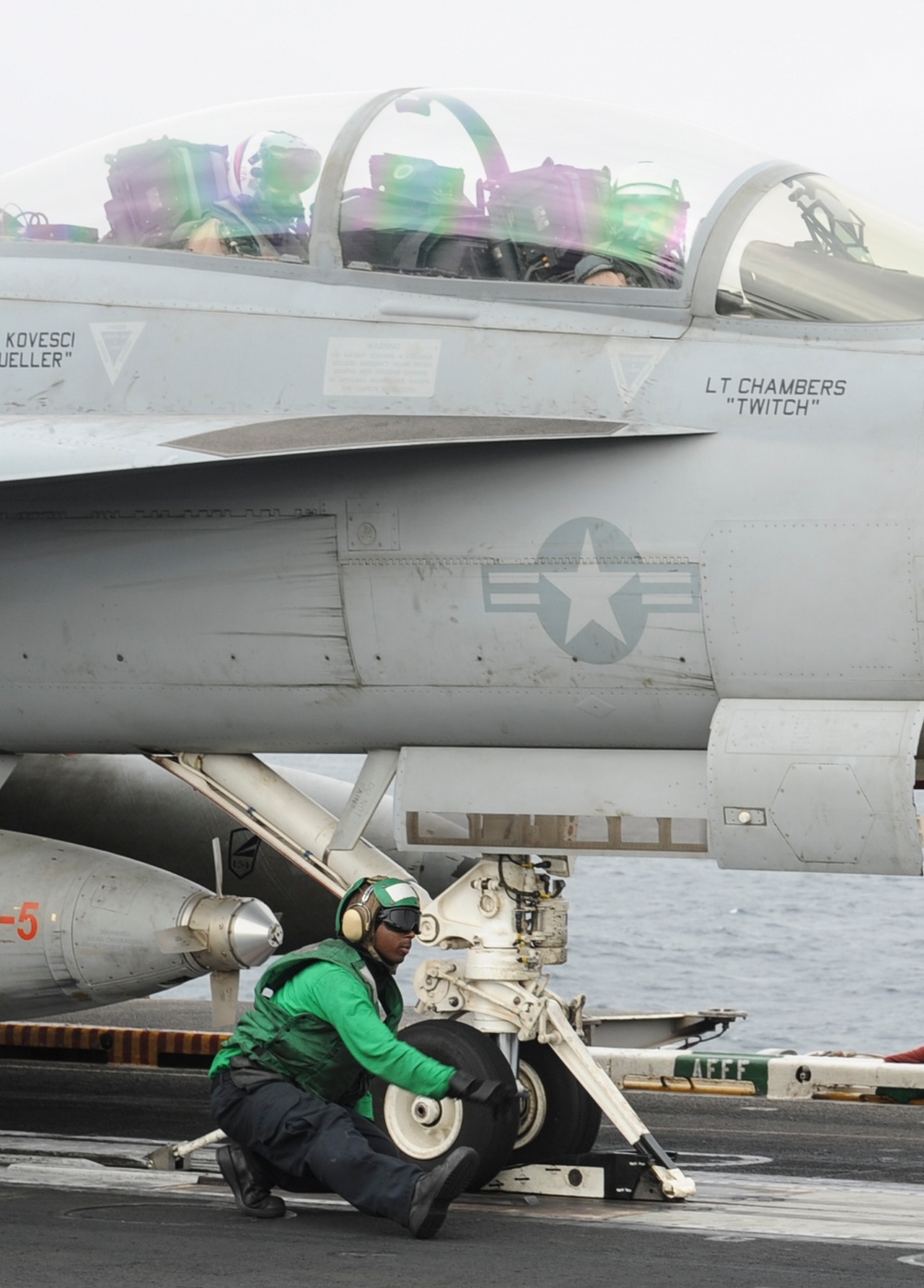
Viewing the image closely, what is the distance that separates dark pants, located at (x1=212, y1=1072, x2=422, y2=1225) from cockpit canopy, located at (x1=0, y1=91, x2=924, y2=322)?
3122 mm

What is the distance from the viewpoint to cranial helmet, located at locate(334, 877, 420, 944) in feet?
22.5

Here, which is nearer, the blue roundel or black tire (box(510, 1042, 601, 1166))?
Answer: the blue roundel

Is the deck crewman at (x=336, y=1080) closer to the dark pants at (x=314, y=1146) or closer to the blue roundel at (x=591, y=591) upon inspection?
the dark pants at (x=314, y=1146)

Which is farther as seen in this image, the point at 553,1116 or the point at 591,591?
the point at 553,1116

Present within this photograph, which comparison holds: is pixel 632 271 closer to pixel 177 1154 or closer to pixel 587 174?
pixel 587 174

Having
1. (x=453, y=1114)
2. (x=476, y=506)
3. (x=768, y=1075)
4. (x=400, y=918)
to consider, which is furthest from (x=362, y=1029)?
(x=768, y=1075)

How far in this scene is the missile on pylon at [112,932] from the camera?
26.8 ft

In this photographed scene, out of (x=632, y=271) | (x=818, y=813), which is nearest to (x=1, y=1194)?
(x=818, y=813)

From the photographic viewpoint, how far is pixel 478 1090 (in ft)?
21.1

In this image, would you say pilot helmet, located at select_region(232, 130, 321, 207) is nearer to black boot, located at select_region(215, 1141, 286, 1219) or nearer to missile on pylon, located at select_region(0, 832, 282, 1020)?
missile on pylon, located at select_region(0, 832, 282, 1020)

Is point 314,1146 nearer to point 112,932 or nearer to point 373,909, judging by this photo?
point 373,909

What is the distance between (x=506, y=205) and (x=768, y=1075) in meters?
5.57

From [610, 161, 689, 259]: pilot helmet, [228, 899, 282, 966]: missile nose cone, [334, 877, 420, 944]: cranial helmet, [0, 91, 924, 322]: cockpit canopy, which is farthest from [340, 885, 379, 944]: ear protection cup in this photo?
[610, 161, 689, 259]: pilot helmet

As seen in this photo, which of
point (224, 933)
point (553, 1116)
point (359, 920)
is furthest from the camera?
point (224, 933)
